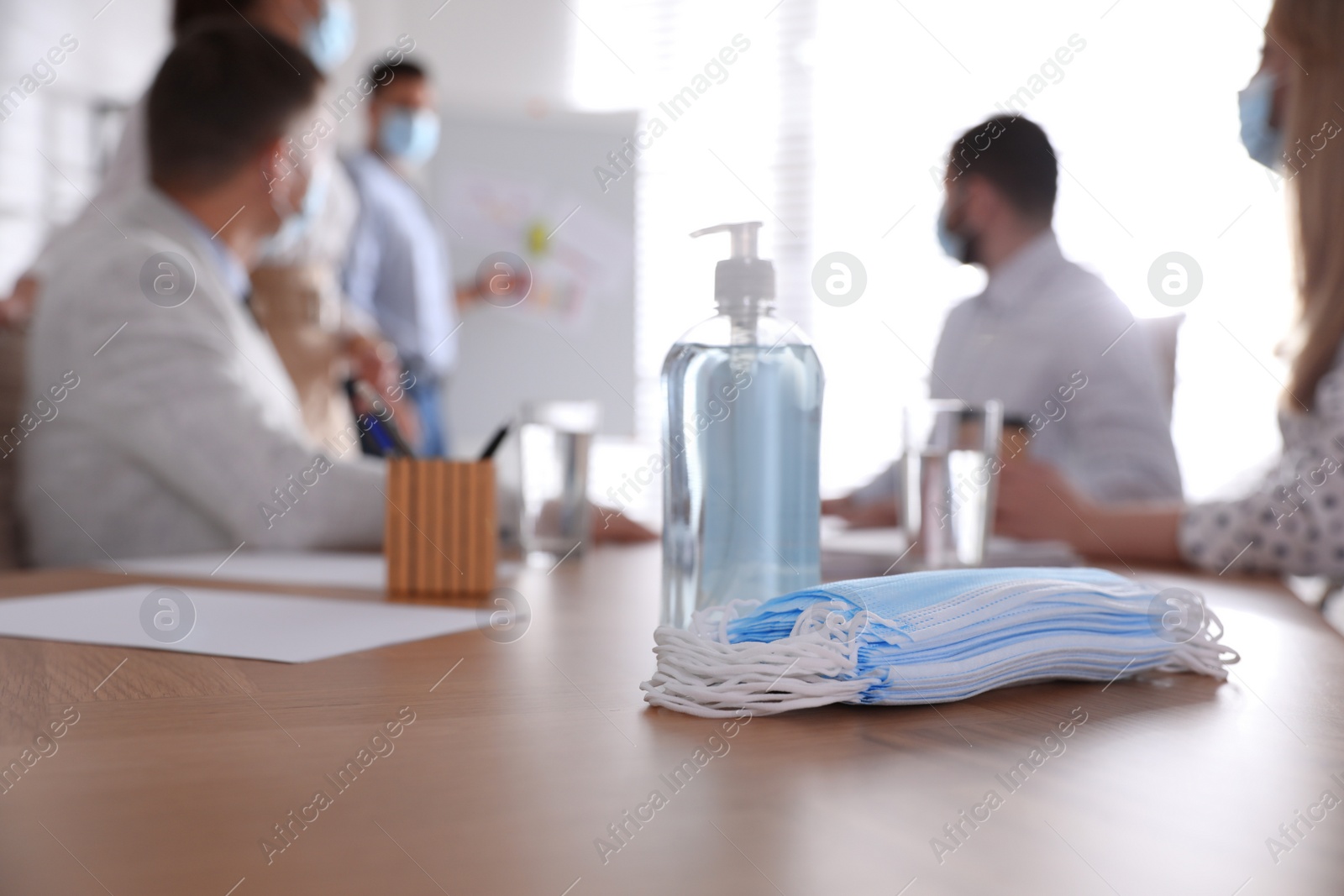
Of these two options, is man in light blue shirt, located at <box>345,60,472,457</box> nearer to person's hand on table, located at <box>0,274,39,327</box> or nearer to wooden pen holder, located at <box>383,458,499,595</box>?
person's hand on table, located at <box>0,274,39,327</box>

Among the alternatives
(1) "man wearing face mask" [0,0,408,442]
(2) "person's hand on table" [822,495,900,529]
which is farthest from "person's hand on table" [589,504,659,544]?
(1) "man wearing face mask" [0,0,408,442]

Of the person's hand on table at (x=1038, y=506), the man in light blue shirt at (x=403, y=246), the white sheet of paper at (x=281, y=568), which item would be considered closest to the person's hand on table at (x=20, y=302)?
the white sheet of paper at (x=281, y=568)

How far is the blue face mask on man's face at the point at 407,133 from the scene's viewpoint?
3322mm

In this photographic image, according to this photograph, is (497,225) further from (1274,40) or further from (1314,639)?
(1314,639)

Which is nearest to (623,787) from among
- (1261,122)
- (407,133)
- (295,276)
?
(1261,122)

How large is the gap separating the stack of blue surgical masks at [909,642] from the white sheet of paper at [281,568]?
0.45 meters

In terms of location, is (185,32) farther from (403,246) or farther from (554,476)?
(403,246)

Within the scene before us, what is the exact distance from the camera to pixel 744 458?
0.51 metres

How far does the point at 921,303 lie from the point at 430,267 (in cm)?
151

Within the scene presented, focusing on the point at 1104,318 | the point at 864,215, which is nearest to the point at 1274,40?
the point at 1104,318

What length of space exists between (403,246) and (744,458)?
2.92 m

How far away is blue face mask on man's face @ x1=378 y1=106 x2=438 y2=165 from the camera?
332cm

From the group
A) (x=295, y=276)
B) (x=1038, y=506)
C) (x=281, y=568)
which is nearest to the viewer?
(x=281, y=568)

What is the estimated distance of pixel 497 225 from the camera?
11.8 ft
